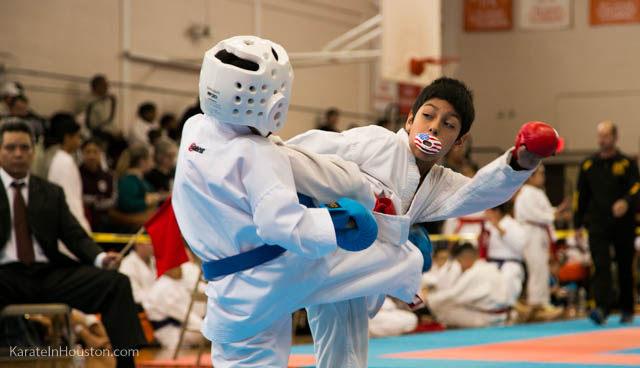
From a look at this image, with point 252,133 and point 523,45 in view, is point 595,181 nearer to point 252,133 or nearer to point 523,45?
point 252,133

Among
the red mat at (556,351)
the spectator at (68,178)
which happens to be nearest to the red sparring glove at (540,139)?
the red mat at (556,351)

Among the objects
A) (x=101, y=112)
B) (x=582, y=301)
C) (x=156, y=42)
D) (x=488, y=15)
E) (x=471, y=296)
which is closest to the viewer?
(x=471, y=296)

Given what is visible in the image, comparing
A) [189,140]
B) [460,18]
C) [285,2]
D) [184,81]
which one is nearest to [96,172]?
[184,81]

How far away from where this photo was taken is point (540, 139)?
2936 mm

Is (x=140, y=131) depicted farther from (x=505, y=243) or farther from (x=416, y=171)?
(x=416, y=171)

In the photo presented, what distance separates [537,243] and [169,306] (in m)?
5.23

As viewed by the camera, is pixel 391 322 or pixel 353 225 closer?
pixel 353 225

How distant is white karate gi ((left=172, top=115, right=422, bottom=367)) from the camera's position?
2.55 m

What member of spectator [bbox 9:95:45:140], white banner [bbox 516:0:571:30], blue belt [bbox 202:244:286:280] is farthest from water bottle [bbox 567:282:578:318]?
blue belt [bbox 202:244:286:280]

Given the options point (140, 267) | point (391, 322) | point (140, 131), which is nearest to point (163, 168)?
point (140, 267)

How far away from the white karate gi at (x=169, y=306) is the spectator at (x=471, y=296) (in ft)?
10.6

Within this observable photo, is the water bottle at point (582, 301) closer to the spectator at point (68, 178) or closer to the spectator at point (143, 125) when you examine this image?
the spectator at point (143, 125)

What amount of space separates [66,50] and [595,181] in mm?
6911

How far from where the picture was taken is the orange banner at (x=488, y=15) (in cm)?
1884
